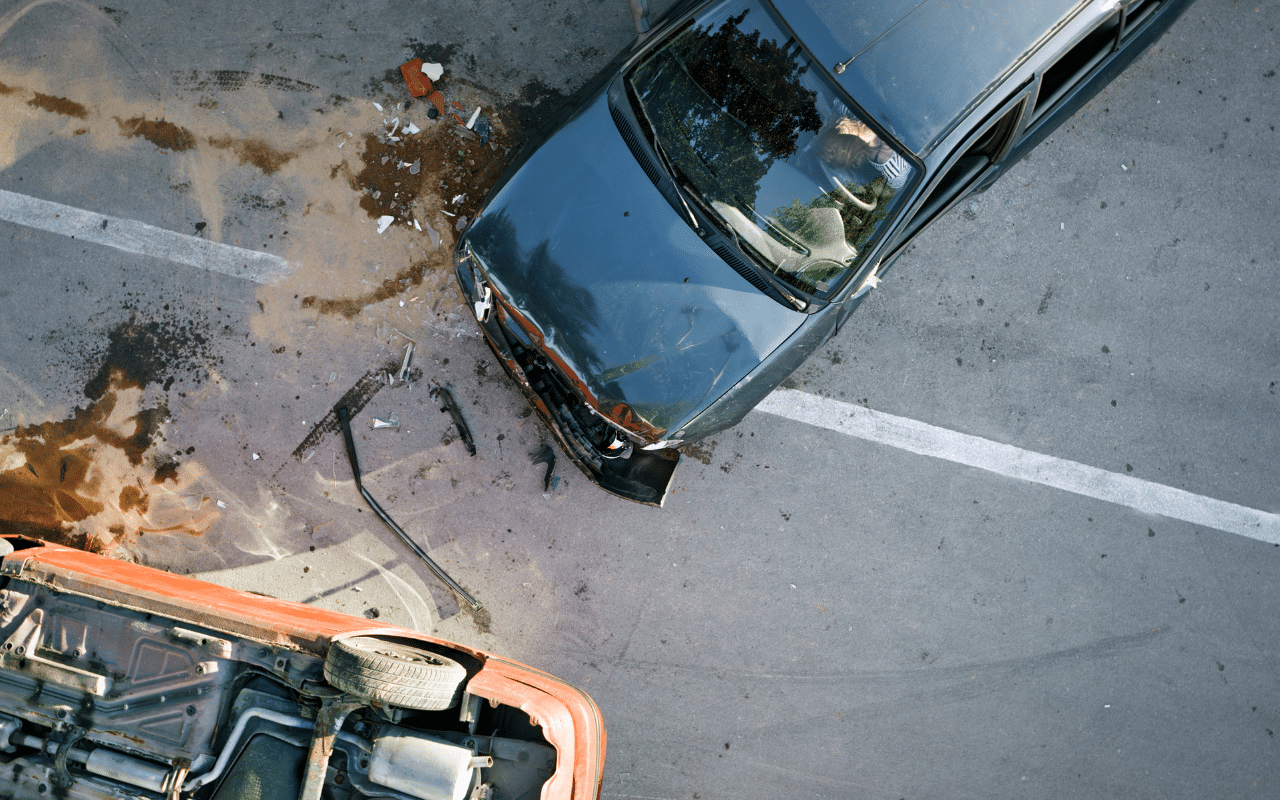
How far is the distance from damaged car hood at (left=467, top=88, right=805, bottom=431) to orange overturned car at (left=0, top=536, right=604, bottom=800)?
149 centimetres

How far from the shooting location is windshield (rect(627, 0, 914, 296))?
122 inches

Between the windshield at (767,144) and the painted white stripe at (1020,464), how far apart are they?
3.76 feet

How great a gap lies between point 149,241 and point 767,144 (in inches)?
142

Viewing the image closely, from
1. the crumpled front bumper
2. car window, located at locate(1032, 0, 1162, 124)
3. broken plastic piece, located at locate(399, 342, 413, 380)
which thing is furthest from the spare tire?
car window, located at locate(1032, 0, 1162, 124)

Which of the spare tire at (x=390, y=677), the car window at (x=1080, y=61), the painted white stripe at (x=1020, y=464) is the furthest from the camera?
the painted white stripe at (x=1020, y=464)

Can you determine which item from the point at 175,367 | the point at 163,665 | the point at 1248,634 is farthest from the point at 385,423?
the point at 1248,634

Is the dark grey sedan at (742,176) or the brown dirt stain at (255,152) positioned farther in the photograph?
the brown dirt stain at (255,152)

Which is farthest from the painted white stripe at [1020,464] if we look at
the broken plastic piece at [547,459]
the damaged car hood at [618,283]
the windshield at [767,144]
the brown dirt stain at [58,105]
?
the brown dirt stain at [58,105]

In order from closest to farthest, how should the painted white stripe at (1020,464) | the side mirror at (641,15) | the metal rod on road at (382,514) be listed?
the side mirror at (641,15), the metal rod on road at (382,514), the painted white stripe at (1020,464)

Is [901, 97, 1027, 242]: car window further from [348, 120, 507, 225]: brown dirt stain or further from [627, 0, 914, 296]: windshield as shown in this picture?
[348, 120, 507, 225]: brown dirt stain

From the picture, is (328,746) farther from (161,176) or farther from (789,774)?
(161,176)

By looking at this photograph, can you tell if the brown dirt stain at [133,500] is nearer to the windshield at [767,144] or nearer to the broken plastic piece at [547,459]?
the broken plastic piece at [547,459]

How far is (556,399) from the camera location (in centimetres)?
364

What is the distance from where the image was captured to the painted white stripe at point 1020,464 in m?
4.22
